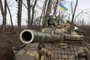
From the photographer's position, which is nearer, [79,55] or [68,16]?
[79,55]

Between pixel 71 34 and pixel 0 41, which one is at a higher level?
pixel 71 34

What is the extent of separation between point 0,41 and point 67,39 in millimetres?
7421

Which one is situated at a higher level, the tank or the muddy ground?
the tank

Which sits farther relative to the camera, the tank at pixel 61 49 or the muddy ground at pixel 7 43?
the muddy ground at pixel 7 43

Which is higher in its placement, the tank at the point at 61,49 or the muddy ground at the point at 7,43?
the tank at the point at 61,49

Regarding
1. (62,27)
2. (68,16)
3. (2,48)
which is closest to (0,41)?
(2,48)

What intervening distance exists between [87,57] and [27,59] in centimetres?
301

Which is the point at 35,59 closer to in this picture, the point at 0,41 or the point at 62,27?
the point at 62,27

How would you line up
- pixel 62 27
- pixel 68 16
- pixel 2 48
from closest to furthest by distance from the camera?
1. pixel 62 27
2. pixel 2 48
3. pixel 68 16

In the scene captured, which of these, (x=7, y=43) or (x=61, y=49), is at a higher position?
(x=61, y=49)

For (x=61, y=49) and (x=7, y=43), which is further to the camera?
(x=7, y=43)

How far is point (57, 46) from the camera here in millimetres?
17234

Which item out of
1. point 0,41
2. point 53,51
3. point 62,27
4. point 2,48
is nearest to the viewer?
point 53,51

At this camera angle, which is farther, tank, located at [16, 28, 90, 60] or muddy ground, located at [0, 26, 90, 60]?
muddy ground, located at [0, 26, 90, 60]
